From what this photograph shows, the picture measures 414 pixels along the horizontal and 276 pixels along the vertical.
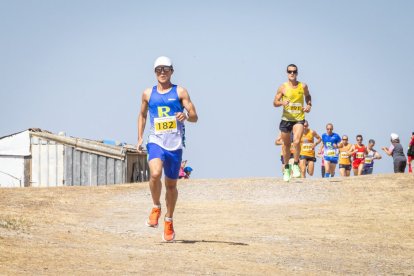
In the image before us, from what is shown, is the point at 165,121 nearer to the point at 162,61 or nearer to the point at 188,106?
the point at 188,106

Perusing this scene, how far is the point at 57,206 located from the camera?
1969 cm

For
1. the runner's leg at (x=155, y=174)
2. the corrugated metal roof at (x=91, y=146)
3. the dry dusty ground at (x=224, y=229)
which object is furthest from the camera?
the corrugated metal roof at (x=91, y=146)

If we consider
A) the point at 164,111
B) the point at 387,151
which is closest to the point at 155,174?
the point at 164,111

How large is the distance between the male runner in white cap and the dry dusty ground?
103cm

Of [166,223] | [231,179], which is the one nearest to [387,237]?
[166,223]

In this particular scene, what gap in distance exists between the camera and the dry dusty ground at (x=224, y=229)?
1116 cm

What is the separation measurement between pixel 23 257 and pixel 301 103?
11.6 meters

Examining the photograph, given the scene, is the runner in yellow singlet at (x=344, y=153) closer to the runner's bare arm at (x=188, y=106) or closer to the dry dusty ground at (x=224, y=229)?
the dry dusty ground at (x=224, y=229)

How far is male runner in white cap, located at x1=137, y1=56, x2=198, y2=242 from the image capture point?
527 inches

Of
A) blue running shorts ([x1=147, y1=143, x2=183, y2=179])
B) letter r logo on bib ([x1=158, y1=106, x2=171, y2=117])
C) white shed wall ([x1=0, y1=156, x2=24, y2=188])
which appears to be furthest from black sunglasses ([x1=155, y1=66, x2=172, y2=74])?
white shed wall ([x1=0, y1=156, x2=24, y2=188])

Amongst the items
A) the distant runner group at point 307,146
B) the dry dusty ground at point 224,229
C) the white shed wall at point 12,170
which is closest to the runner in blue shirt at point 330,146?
the distant runner group at point 307,146

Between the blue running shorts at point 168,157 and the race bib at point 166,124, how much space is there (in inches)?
10.2

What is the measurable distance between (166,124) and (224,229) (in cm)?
356

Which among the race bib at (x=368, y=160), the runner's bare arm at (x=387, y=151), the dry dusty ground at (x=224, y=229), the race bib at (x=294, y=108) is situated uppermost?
the race bib at (x=294, y=108)
